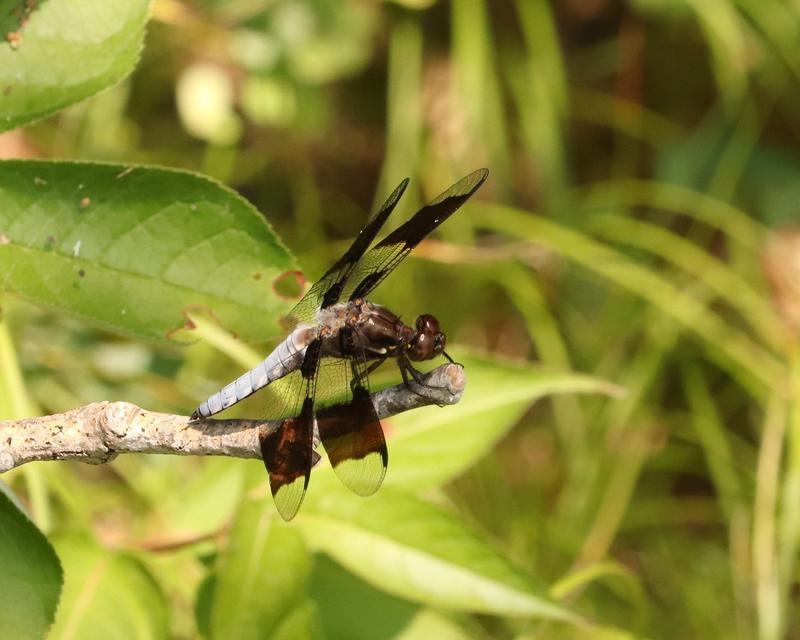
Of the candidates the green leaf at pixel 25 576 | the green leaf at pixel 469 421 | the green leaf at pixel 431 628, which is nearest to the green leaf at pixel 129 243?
the green leaf at pixel 25 576

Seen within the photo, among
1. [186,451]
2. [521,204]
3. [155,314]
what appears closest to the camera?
[186,451]

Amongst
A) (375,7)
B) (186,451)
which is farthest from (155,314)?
(375,7)

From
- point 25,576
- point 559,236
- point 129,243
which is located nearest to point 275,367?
point 129,243

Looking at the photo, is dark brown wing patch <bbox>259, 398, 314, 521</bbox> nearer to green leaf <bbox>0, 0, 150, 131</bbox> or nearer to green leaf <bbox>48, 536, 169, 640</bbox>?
green leaf <bbox>48, 536, 169, 640</bbox>

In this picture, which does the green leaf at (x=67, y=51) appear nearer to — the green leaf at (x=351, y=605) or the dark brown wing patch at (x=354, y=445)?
the dark brown wing patch at (x=354, y=445)

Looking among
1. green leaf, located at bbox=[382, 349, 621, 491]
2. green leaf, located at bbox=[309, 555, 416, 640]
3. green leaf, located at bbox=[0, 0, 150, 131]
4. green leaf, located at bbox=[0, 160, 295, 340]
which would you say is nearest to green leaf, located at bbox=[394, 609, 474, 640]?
green leaf, located at bbox=[309, 555, 416, 640]

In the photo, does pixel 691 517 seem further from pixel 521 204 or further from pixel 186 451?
pixel 186 451
